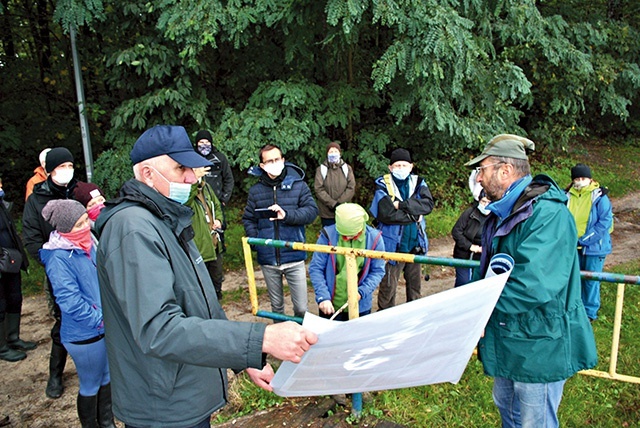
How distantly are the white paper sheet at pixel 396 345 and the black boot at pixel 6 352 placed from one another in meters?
4.26

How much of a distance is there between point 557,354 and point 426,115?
6677mm

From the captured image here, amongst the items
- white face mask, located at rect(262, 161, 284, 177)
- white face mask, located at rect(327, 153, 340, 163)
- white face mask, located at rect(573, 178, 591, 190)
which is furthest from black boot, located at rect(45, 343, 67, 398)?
white face mask, located at rect(573, 178, 591, 190)

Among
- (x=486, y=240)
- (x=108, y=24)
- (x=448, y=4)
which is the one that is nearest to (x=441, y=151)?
(x=448, y=4)

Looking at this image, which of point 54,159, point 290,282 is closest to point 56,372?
point 54,159

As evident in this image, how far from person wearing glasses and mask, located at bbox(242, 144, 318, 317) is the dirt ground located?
1039mm

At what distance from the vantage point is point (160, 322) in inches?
64.7

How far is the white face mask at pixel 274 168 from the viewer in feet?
16.8

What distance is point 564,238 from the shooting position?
7.55 feet

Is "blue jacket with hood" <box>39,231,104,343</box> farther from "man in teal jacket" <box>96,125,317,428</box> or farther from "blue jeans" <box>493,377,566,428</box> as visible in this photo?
"blue jeans" <box>493,377,566,428</box>

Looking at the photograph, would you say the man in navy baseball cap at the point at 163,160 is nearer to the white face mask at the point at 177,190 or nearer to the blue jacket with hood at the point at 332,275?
the white face mask at the point at 177,190

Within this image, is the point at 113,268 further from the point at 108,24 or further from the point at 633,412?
the point at 108,24

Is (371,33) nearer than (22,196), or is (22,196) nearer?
(371,33)

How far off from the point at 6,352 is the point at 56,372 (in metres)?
1.22

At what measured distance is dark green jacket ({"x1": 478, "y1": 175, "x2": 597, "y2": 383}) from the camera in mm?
2246
